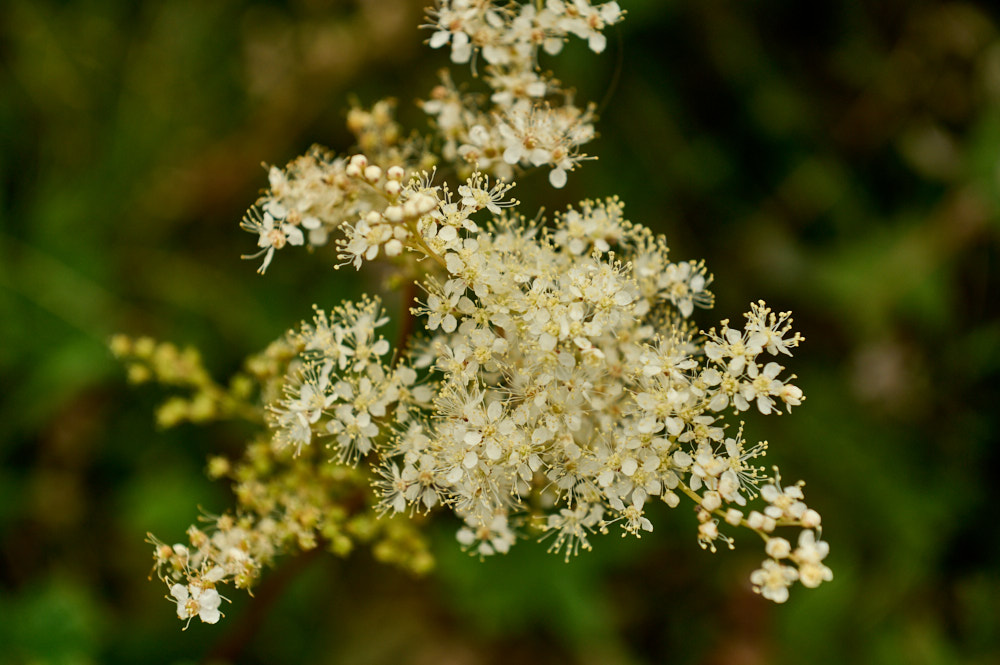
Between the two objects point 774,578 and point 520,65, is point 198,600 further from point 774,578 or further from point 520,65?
point 520,65

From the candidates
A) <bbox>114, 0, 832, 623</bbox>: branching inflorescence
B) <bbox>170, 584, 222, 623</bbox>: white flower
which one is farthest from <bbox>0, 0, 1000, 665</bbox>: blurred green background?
<bbox>170, 584, 222, 623</bbox>: white flower

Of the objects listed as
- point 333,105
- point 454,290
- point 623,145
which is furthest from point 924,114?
point 454,290

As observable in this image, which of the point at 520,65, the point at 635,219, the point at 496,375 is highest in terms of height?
the point at 635,219

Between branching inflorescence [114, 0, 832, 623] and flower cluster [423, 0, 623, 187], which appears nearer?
branching inflorescence [114, 0, 832, 623]

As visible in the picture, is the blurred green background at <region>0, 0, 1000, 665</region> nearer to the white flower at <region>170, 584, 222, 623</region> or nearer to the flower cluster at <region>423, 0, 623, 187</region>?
the flower cluster at <region>423, 0, 623, 187</region>

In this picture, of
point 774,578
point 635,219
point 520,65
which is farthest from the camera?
point 635,219

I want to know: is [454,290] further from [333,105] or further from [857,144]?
[857,144]

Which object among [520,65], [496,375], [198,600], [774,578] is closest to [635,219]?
[520,65]
